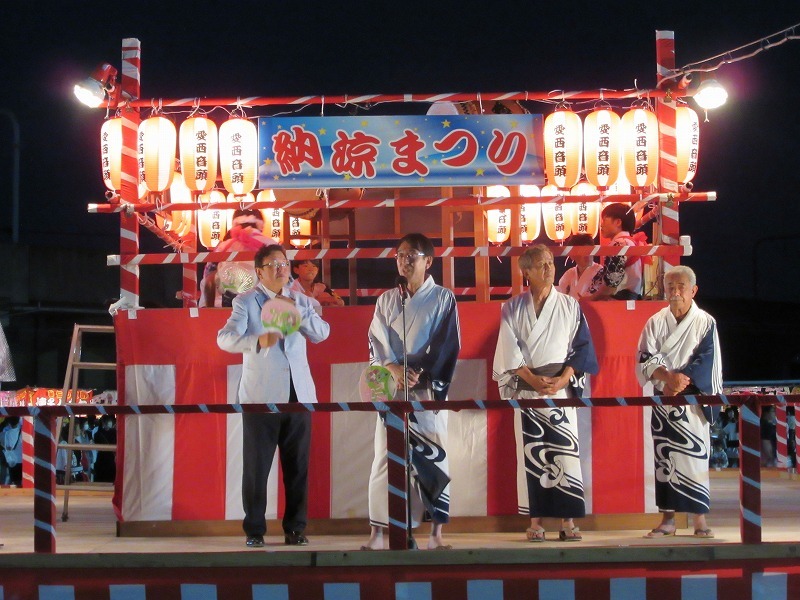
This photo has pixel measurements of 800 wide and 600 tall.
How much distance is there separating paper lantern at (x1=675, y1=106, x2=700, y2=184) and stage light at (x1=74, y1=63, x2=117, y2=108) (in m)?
3.79

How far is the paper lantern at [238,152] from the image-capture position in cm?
780

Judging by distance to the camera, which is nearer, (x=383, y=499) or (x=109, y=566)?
(x=109, y=566)

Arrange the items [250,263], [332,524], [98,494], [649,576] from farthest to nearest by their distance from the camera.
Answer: [98,494] < [250,263] < [332,524] < [649,576]

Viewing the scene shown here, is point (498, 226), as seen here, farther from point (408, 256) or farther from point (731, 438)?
point (408, 256)

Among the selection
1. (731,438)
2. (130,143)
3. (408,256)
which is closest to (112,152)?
(130,143)

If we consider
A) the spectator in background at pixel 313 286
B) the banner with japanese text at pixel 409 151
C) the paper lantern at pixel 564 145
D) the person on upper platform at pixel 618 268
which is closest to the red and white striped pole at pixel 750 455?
the banner with japanese text at pixel 409 151

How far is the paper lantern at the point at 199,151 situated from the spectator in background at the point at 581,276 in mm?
2729

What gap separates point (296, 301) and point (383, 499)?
1175mm

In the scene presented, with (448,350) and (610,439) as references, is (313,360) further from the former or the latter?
(610,439)

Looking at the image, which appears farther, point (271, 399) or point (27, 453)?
point (27, 453)

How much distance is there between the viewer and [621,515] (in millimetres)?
6512

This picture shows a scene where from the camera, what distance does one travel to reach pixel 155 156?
742 centimetres

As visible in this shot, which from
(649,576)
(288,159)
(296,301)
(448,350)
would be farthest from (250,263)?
(649,576)

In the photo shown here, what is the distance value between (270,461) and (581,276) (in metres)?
3.07
